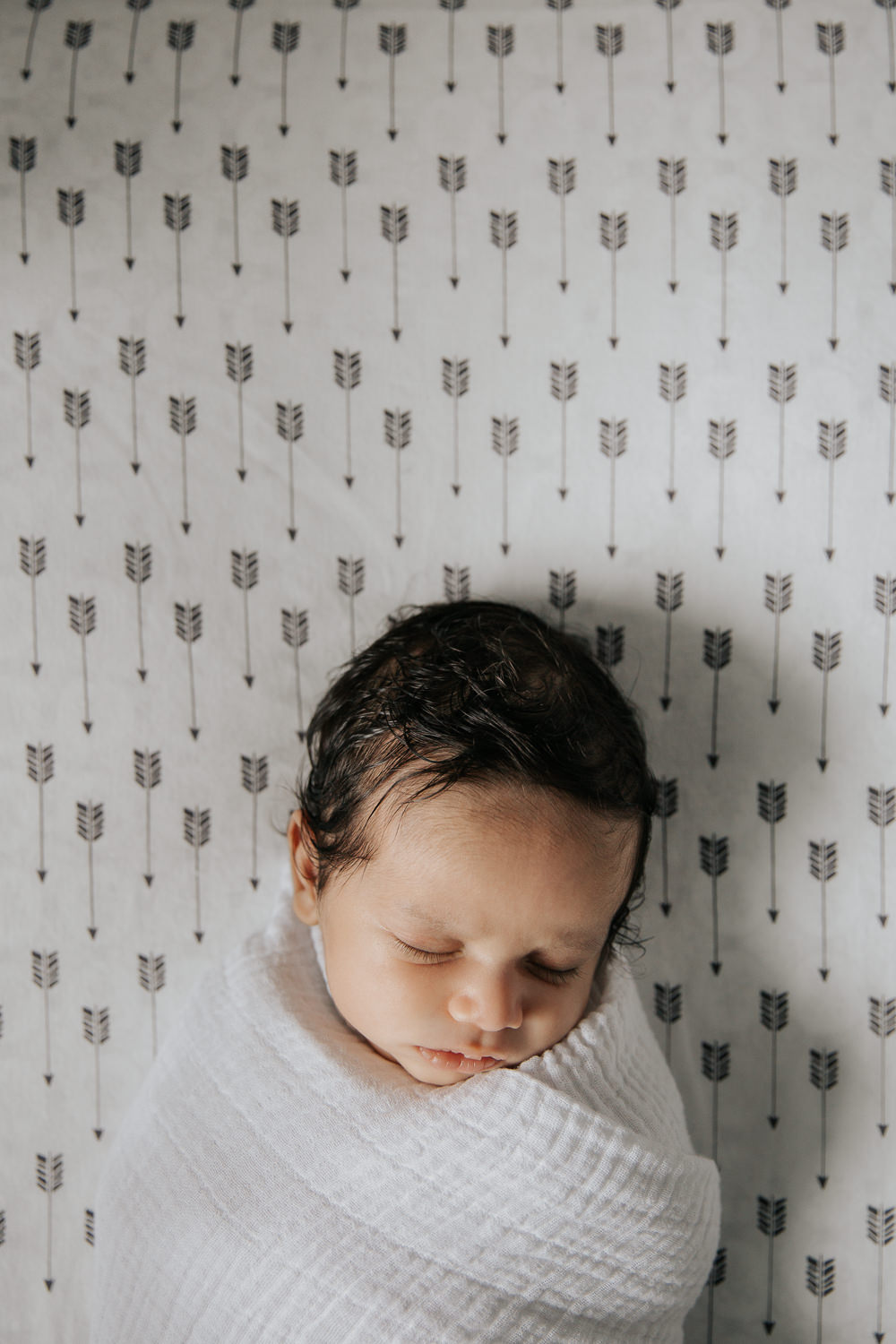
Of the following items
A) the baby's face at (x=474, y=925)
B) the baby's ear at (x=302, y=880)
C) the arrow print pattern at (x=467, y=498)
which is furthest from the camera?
the arrow print pattern at (x=467, y=498)

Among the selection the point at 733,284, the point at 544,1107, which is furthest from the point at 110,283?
the point at 544,1107

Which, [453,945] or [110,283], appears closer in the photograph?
[453,945]

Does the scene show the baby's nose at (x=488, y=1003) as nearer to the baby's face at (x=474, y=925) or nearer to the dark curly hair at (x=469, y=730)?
the baby's face at (x=474, y=925)

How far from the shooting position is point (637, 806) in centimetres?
74

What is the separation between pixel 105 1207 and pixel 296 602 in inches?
25.1

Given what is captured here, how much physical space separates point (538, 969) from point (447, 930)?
0.11 meters

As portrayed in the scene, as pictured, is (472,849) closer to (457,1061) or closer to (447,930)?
(447,930)

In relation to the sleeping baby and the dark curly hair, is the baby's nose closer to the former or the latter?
the sleeping baby

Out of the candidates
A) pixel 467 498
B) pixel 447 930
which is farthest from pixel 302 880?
pixel 467 498

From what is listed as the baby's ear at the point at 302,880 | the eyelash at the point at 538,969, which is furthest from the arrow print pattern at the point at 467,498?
the eyelash at the point at 538,969

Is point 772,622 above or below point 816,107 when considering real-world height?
below

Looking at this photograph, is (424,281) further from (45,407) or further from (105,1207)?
(105,1207)

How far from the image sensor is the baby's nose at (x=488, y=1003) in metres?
0.67

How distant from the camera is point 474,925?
2.19 feet
